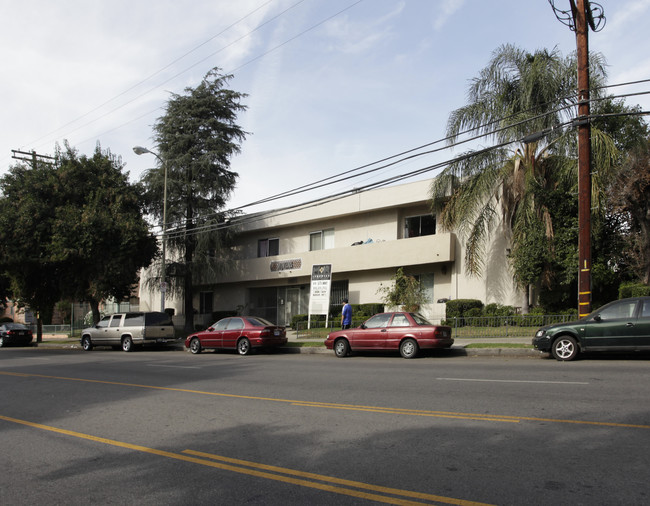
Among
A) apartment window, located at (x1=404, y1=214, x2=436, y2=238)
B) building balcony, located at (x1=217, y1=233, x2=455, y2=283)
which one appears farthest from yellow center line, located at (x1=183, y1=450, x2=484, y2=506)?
apartment window, located at (x1=404, y1=214, x2=436, y2=238)

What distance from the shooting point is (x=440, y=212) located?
24.7 m

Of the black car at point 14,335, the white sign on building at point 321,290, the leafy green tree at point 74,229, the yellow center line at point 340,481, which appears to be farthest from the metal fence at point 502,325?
the black car at point 14,335

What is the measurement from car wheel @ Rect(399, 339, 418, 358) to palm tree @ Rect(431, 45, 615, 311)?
24.3 ft

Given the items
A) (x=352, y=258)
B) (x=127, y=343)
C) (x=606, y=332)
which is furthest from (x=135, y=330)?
(x=606, y=332)

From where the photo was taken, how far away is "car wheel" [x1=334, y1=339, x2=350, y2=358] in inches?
701

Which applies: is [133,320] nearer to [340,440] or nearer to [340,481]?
[340,440]

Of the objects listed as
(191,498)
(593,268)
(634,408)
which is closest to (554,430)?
(634,408)

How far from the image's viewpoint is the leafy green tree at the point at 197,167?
31.5 m

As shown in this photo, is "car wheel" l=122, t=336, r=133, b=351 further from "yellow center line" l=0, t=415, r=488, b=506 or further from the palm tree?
"yellow center line" l=0, t=415, r=488, b=506

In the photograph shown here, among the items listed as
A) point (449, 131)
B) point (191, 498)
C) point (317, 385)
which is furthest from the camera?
point (449, 131)

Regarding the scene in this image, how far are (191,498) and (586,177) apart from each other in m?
14.2

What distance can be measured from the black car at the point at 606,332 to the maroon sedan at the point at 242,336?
9.45 meters

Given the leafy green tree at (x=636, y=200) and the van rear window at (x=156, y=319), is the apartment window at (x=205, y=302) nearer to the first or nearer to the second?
the van rear window at (x=156, y=319)

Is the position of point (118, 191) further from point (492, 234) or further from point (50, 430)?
point (50, 430)
